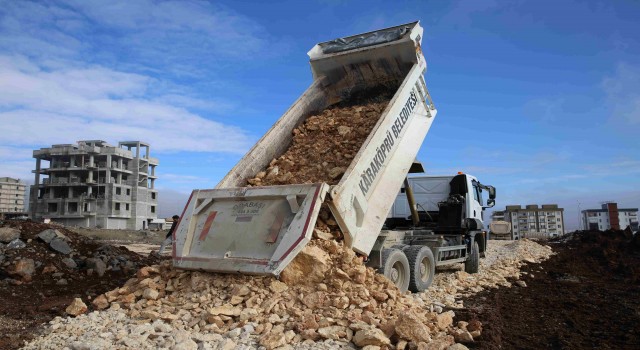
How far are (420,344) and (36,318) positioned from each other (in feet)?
15.2

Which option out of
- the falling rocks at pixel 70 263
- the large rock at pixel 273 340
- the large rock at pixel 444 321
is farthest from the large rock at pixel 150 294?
the falling rocks at pixel 70 263

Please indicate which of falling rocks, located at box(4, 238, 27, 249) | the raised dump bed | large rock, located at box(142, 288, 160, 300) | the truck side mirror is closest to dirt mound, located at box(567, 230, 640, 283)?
the truck side mirror

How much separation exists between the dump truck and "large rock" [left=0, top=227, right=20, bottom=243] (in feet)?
17.7

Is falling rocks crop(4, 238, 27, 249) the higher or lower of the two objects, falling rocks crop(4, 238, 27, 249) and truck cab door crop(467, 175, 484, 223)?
the lower

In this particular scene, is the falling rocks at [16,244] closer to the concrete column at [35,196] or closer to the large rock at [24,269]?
the large rock at [24,269]

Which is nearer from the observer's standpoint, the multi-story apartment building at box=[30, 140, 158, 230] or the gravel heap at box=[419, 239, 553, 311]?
the gravel heap at box=[419, 239, 553, 311]

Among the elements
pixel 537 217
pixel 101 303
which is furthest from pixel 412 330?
pixel 537 217

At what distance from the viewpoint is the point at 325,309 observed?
4.77 metres

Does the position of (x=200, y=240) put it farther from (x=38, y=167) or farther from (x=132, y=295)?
(x=38, y=167)

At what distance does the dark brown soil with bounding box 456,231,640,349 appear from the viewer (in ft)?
16.3

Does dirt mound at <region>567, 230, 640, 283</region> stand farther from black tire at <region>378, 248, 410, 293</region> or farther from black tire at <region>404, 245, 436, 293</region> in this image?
black tire at <region>378, 248, 410, 293</region>

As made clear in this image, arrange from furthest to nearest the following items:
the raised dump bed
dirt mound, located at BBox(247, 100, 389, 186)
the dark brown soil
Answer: dirt mound, located at BBox(247, 100, 389, 186) → the raised dump bed → the dark brown soil

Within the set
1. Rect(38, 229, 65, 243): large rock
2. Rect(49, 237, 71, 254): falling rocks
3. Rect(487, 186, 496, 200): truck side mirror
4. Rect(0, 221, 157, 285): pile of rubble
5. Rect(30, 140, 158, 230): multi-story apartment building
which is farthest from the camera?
Rect(30, 140, 158, 230): multi-story apartment building

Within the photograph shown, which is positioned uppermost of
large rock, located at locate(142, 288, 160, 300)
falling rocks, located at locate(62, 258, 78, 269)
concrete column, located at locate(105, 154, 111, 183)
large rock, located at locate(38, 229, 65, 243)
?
concrete column, located at locate(105, 154, 111, 183)
